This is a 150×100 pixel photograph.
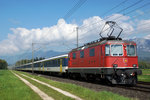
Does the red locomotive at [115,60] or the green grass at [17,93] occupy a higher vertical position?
the red locomotive at [115,60]

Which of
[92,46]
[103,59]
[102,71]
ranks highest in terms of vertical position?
[92,46]

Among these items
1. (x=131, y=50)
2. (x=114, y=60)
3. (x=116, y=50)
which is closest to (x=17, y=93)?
(x=114, y=60)

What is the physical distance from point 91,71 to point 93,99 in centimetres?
973

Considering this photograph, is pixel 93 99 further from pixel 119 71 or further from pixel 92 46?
pixel 92 46

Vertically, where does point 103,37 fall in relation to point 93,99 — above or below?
above

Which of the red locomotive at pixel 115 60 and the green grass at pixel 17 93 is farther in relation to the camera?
the red locomotive at pixel 115 60

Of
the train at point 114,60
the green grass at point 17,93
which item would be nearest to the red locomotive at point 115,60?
the train at point 114,60

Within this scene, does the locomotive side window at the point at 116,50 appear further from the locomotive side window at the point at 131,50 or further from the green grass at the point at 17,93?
the green grass at the point at 17,93

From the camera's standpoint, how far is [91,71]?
19.1 meters

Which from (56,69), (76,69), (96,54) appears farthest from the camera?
(56,69)

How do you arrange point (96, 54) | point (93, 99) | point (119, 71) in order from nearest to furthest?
point (93, 99)
point (119, 71)
point (96, 54)

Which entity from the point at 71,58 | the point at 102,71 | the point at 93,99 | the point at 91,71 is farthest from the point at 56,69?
the point at 93,99

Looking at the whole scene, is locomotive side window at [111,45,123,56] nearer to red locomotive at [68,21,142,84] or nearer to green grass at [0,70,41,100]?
red locomotive at [68,21,142,84]

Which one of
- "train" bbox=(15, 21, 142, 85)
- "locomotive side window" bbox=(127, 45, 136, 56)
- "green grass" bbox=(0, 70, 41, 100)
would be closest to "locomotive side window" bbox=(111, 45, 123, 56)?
"train" bbox=(15, 21, 142, 85)
